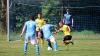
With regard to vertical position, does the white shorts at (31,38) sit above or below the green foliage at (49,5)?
above

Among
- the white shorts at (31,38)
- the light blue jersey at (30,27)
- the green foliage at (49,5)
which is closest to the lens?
the white shorts at (31,38)

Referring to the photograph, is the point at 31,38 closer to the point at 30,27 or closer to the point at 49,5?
A: the point at 30,27

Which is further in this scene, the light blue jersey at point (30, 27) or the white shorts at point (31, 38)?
the light blue jersey at point (30, 27)

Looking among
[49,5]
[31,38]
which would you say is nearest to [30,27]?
[31,38]

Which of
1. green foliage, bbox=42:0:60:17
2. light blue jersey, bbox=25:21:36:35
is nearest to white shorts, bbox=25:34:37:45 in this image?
light blue jersey, bbox=25:21:36:35

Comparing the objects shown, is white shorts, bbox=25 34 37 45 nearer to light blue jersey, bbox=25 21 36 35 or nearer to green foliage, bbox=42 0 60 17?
light blue jersey, bbox=25 21 36 35

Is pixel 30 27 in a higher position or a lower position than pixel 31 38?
higher

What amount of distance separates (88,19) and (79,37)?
1.90 metres

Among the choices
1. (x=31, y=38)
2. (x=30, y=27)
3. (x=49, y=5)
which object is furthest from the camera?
(x=49, y=5)

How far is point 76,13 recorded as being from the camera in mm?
39125

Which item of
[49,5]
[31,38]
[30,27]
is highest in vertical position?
Result: [30,27]

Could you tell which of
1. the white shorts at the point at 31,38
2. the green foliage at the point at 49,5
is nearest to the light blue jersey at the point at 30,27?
the white shorts at the point at 31,38

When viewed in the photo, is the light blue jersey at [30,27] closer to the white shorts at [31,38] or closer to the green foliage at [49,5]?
the white shorts at [31,38]

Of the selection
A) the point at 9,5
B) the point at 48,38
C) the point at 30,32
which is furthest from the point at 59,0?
the point at 30,32
